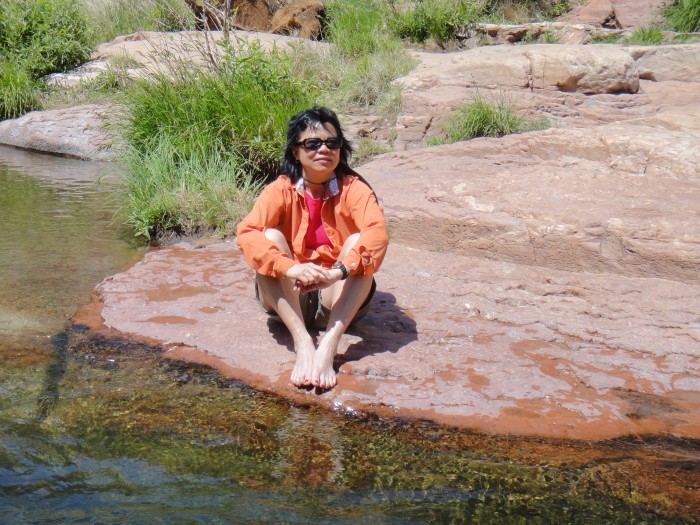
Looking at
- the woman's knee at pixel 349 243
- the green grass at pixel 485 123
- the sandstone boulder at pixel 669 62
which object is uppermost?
the woman's knee at pixel 349 243

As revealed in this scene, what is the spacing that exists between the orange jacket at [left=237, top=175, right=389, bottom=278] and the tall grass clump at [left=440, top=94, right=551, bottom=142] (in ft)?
11.7

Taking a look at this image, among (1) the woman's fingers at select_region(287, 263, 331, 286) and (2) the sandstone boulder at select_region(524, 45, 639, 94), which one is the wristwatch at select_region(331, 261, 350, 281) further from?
(2) the sandstone boulder at select_region(524, 45, 639, 94)

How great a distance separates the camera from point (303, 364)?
3.43 metres

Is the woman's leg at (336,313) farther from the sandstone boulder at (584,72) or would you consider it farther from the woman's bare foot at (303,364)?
the sandstone boulder at (584,72)

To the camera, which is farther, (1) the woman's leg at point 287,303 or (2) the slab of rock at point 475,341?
(1) the woman's leg at point 287,303

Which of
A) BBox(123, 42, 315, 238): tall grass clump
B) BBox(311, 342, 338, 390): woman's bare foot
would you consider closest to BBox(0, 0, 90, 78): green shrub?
BBox(123, 42, 315, 238): tall grass clump

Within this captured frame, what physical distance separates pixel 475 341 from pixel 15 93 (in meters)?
8.54

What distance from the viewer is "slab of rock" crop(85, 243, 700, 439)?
325 centimetres

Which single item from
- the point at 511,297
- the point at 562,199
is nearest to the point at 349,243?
the point at 511,297

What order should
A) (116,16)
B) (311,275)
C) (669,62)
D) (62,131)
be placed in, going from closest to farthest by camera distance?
(311,275) → (669,62) → (62,131) → (116,16)

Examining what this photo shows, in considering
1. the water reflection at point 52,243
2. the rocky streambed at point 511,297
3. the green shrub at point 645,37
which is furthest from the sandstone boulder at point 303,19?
the rocky streambed at point 511,297

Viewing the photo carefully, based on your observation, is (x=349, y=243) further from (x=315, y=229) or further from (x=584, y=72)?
(x=584, y=72)

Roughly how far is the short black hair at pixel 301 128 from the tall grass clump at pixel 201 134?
78.6 inches

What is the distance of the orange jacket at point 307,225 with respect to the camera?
3467mm
